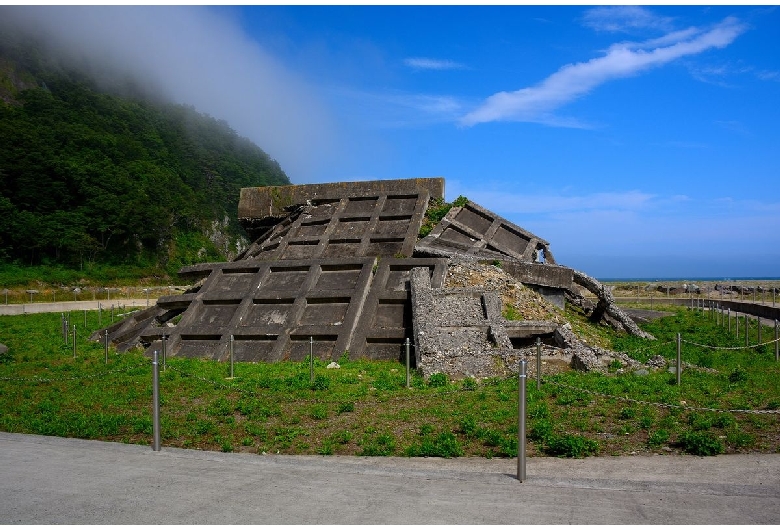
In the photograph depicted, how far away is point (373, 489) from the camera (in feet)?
23.5

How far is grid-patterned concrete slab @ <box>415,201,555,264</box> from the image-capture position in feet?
82.4

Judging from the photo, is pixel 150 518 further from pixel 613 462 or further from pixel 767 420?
pixel 767 420

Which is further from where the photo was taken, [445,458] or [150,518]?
[445,458]

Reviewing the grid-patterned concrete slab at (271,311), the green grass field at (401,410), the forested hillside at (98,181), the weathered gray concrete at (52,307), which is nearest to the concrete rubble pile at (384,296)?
the grid-patterned concrete slab at (271,311)

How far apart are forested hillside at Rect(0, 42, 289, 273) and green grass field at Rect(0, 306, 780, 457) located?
178ft

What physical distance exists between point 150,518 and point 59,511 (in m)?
1.04

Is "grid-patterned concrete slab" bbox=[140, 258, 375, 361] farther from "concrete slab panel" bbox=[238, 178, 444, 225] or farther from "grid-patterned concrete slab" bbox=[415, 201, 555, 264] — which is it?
"concrete slab panel" bbox=[238, 178, 444, 225]

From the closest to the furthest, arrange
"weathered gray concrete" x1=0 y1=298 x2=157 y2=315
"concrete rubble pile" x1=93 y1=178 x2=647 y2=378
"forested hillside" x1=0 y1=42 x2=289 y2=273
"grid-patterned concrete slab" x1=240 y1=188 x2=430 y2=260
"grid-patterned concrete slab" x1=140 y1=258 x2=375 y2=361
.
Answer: "concrete rubble pile" x1=93 y1=178 x2=647 y2=378 → "grid-patterned concrete slab" x1=140 y1=258 x2=375 y2=361 → "grid-patterned concrete slab" x1=240 y1=188 x2=430 y2=260 → "weathered gray concrete" x1=0 y1=298 x2=157 y2=315 → "forested hillside" x1=0 y1=42 x2=289 y2=273

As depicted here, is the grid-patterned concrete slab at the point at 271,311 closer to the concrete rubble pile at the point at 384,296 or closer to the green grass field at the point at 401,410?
the concrete rubble pile at the point at 384,296

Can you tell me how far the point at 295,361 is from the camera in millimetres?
18812


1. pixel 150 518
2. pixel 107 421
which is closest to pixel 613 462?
pixel 150 518

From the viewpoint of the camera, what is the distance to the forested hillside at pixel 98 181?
215 ft

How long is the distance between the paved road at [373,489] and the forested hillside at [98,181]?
206 ft

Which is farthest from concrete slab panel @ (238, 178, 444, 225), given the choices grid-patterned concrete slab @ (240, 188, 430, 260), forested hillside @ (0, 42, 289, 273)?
forested hillside @ (0, 42, 289, 273)
